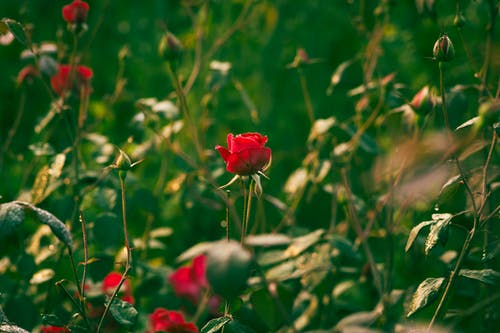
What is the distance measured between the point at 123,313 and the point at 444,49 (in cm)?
55

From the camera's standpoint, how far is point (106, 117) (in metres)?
1.23

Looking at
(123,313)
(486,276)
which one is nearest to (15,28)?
(123,313)

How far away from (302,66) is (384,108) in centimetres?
21

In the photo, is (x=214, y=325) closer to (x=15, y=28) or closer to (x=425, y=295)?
(x=425, y=295)

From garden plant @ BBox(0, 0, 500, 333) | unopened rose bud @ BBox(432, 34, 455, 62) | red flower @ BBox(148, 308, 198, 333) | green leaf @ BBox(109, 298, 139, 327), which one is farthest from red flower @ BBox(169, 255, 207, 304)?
unopened rose bud @ BBox(432, 34, 455, 62)

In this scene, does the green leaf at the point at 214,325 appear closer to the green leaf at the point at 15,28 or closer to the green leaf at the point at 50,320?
the green leaf at the point at 50,320

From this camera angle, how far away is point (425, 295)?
69cm

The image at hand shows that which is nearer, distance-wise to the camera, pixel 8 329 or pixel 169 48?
pixel 8 329

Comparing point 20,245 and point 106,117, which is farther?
point 106,117

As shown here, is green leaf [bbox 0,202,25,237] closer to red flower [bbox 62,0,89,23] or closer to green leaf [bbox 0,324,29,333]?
green leaf [bbox 0,324,29,333]

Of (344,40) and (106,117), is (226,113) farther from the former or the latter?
(106,117)

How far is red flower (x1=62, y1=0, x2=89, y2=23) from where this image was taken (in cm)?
100

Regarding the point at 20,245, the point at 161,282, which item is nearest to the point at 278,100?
the point at 161,282

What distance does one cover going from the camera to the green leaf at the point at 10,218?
61 centimetres
